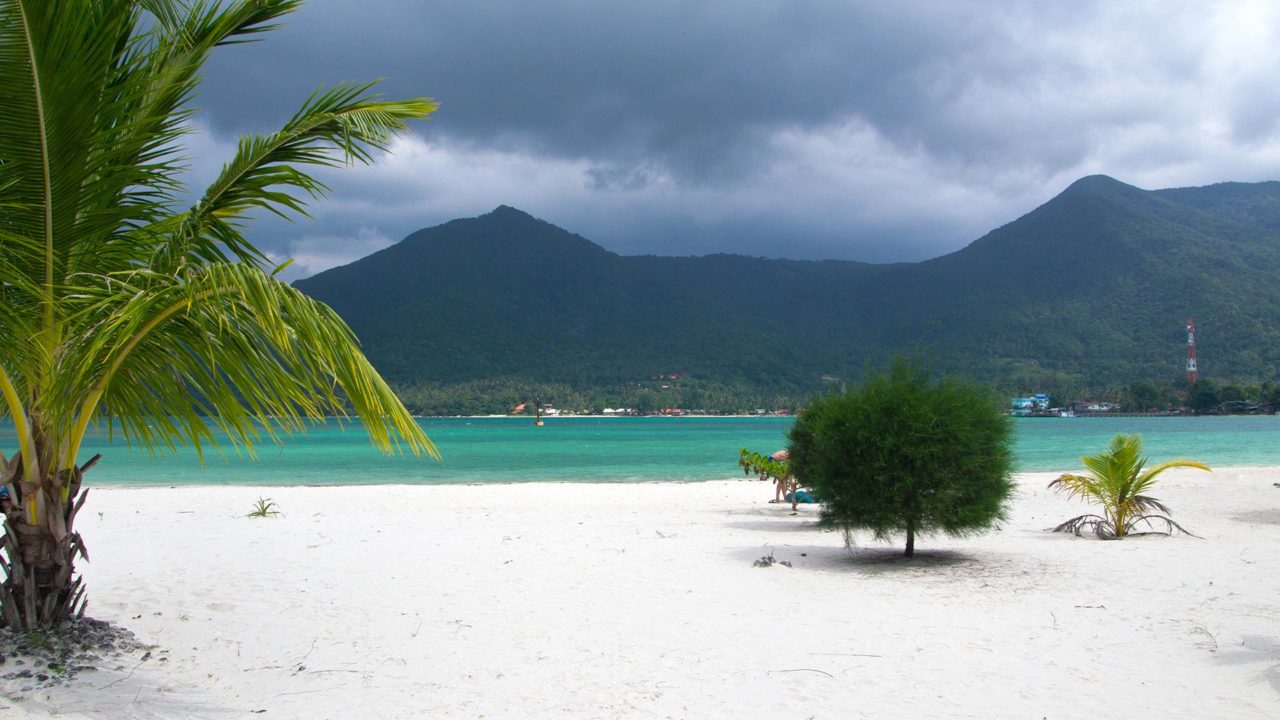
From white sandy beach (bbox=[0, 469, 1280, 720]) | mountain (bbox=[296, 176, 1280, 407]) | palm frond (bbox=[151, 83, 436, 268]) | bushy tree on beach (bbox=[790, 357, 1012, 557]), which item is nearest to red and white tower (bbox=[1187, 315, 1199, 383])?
mountain (bbox=[296, 176, 1280, 407])

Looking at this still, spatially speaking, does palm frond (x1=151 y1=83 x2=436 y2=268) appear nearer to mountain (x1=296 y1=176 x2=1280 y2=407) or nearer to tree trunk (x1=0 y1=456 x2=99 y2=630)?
tree trunk (x1=0 y1=456 x2=99 y2=630)

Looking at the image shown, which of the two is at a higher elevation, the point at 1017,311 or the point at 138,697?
the point at 1017,311

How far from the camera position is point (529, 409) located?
462 ft

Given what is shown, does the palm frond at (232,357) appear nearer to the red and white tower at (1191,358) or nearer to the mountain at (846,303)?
the mountain at (846,303)

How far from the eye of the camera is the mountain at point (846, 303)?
114250 millimetres

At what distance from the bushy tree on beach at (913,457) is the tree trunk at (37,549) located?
7.63 metres

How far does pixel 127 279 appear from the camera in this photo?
194 inches

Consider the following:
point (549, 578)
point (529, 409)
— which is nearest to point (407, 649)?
point (549, 578)

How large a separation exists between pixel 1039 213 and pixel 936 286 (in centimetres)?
2399

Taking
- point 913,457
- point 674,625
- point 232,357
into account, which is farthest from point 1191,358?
point 232,357

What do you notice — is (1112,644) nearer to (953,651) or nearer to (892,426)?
(953,651)

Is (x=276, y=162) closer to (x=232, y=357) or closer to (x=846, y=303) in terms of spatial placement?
(x=232, y=357)

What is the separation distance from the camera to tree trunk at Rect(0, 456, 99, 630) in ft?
16.4

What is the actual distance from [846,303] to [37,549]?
580ft
